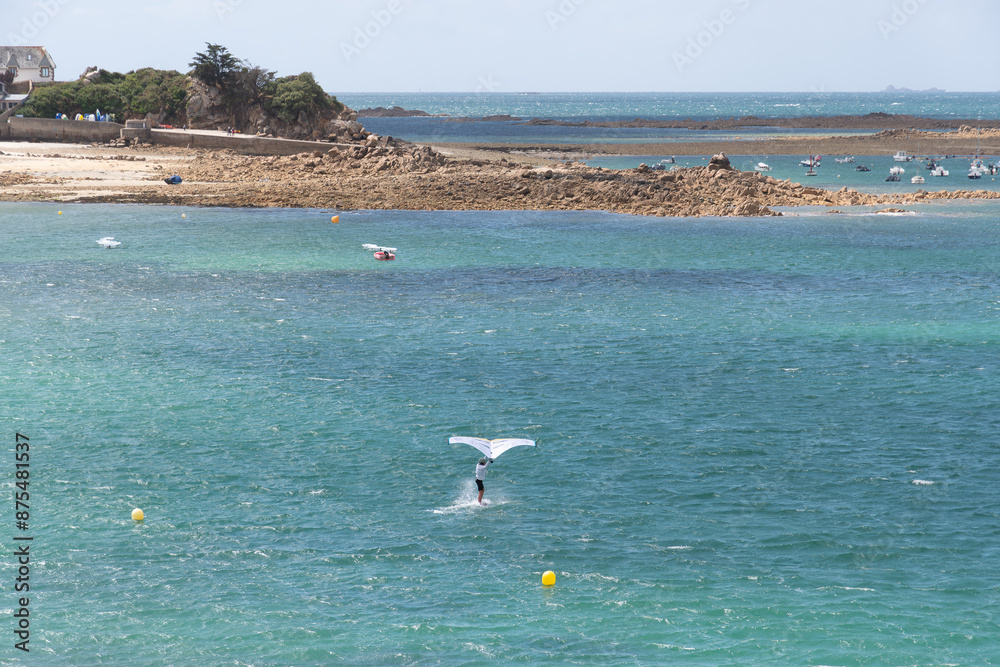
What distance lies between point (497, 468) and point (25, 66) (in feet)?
369

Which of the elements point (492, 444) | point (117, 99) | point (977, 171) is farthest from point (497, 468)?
point (977, 171)

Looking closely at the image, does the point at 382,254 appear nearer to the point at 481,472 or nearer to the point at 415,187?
the point at 415,187

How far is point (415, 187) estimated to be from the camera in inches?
2881

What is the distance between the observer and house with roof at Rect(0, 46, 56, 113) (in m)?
113

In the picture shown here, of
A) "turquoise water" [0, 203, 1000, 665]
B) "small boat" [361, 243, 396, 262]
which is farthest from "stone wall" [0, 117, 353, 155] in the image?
"turquoise water" [0, 203, 1000, 665]

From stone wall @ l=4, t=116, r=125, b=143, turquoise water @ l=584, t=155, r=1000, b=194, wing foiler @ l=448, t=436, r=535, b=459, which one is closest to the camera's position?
wing foiler @ l=448, t=436, r=535, b=459

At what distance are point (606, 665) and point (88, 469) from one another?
45.0 ft

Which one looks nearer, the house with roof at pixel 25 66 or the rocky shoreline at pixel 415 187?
the rocky shoreline at pixel 415 187

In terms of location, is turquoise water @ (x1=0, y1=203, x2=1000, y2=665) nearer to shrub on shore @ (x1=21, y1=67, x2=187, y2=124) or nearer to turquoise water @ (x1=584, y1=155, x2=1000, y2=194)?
turquoise water @ (x1=584, y1=155, x2=1000, y2=194)

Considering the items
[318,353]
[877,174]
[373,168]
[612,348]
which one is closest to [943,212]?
[877,174]

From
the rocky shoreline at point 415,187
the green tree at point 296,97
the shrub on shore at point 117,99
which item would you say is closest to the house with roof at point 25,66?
the shrub on shore at point 117,99

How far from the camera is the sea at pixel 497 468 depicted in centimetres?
1736

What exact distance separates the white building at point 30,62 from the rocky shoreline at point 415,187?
139ft

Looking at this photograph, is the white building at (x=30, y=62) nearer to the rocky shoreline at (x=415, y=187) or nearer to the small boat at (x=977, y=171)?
the rocky shoreline at (x=415, y=187)
